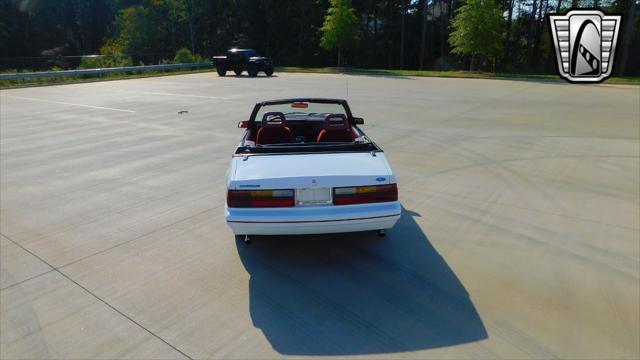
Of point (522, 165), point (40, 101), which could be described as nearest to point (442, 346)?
point (522, 165)

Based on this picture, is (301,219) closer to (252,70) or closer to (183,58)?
(252,70)

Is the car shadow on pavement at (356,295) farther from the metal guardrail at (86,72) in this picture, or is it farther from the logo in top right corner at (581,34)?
the metal guardrail at (86,72)

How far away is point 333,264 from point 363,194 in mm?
764

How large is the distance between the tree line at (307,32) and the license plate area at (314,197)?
3648 cm

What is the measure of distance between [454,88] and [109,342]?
20.2 meters

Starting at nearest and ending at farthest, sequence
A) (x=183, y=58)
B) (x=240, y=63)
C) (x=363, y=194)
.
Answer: (x=363, y=194) < (x=240, y=63) < (x=183, y=58)

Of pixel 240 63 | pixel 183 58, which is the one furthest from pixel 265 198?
pixel 183 58

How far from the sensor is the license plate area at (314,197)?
386 centimetres

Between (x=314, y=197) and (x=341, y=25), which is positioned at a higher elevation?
(x=341, y=25)

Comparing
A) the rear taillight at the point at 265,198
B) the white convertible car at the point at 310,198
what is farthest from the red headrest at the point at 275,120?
the rear taillight at the point at 265,198

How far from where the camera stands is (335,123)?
529cm

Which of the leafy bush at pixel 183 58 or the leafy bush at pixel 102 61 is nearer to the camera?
the leafy bush at pixel 102 61

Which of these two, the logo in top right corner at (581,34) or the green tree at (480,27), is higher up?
the green tree at (480,27)

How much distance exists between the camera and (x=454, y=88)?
20750 millimetres
